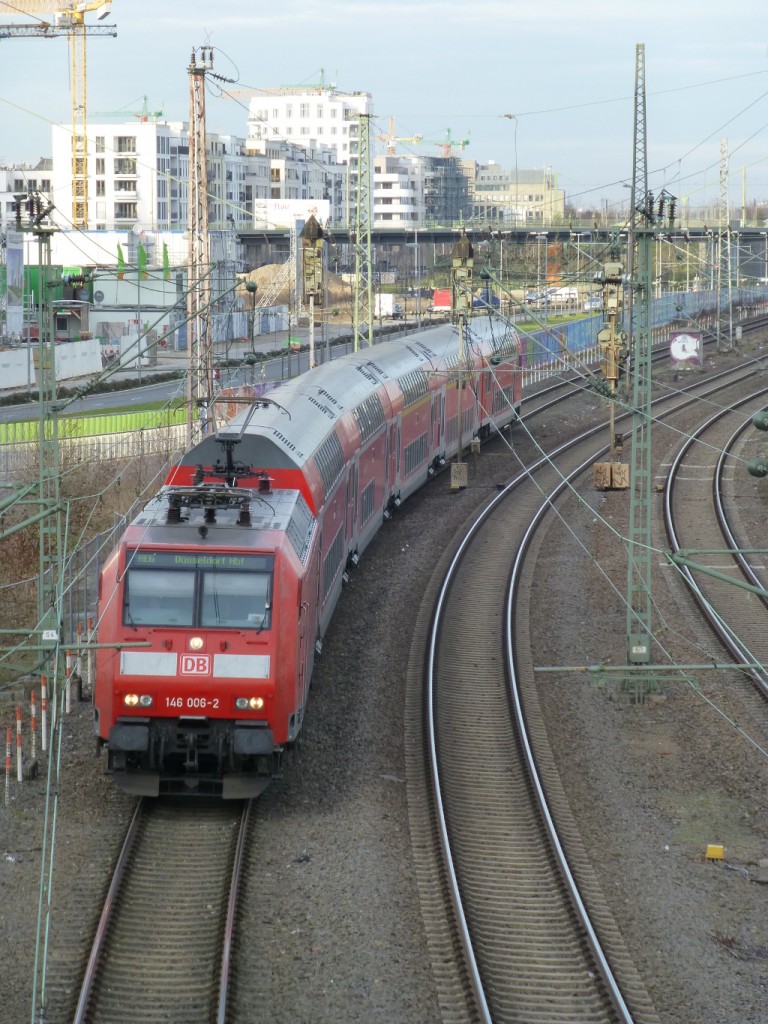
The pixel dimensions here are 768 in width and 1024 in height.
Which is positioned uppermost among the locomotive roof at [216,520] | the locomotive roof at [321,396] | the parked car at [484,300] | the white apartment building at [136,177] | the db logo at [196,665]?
the white apartment building at [136,177]

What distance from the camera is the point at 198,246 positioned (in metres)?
26.3

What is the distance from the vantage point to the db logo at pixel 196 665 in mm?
14172

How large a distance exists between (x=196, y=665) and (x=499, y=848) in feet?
12.0

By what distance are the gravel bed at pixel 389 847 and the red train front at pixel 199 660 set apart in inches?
31.9

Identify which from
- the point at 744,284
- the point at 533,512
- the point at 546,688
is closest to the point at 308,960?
the point at 546,688

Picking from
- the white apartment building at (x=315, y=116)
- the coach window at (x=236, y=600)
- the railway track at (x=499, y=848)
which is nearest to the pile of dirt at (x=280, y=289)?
the railway track at (x=499, y=848)

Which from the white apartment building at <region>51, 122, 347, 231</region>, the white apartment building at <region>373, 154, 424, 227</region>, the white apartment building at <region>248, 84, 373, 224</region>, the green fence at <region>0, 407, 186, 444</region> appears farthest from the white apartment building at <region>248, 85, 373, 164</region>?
the green fence at <region>0, 407, 186, 444</region>

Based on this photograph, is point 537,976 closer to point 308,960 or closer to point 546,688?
point 308,960

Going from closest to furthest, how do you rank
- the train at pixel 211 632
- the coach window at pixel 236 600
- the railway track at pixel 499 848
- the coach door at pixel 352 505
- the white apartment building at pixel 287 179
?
1. the railway track at pixel 499 848
2. the train at pixel 211 632
3. the coach window at pixel 236 600
4. the coach door at pixel 352 505
5. the white apartment building at pixel 287 179

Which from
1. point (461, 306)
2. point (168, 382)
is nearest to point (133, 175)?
point (168, 382)

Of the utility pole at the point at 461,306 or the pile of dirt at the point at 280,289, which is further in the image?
the pile of dirt at the point at 280,289

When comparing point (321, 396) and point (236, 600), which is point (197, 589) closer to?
point (236, 600)

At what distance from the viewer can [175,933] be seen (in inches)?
482

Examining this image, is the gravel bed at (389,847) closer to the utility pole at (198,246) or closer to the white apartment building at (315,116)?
the utility pole at (198,246)
